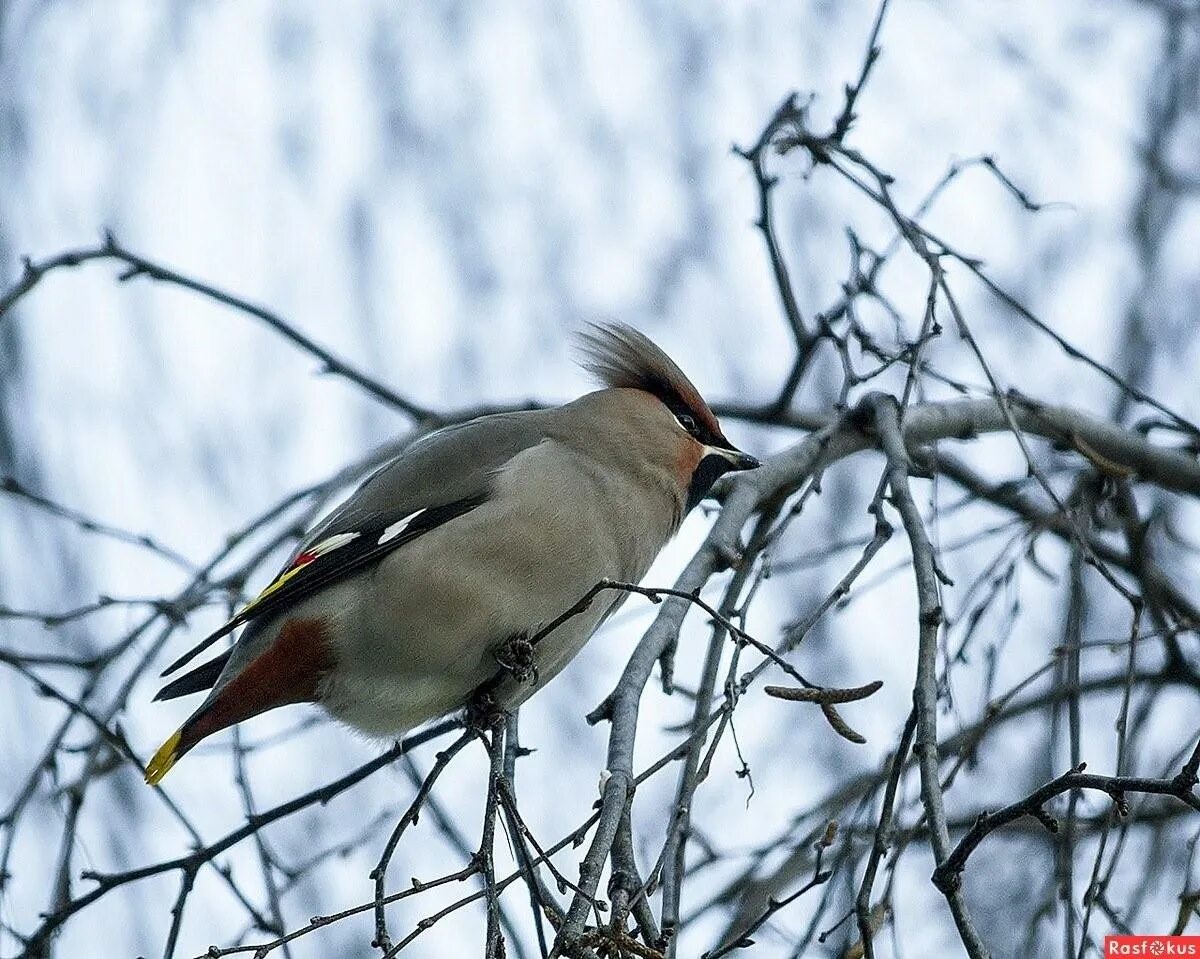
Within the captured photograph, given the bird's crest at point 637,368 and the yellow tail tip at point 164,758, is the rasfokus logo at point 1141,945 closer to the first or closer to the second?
the bird's crest at point 637,368

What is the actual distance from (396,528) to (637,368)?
1.02m

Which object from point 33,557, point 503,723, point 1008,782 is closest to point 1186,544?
point 1008,782

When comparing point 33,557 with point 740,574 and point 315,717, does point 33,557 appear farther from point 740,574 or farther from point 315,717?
point 740,574

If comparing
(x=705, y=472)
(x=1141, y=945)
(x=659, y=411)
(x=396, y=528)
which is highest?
(x=659, y=411)

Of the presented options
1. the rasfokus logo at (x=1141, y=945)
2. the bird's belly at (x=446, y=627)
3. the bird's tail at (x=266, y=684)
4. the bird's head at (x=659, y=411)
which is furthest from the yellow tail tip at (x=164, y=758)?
the rasfokus logo at (x=1141, y=945)

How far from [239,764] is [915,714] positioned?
1.63 meters

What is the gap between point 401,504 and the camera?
381 centimetres

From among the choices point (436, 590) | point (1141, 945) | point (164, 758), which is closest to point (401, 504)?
point (436, 590)

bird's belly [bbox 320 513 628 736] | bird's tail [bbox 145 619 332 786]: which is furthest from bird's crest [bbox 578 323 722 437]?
bird's tail [bbox 145 619 332 786]

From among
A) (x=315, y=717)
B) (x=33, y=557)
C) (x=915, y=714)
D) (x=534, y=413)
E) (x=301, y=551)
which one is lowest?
(x=915, y=714)

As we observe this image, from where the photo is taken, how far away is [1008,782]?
17.7 ft

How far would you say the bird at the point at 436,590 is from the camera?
3.56m

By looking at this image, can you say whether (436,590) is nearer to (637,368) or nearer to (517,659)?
(517,659)

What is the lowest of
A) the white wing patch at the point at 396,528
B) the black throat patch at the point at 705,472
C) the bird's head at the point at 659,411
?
the white wing patch at the point at 396,528
